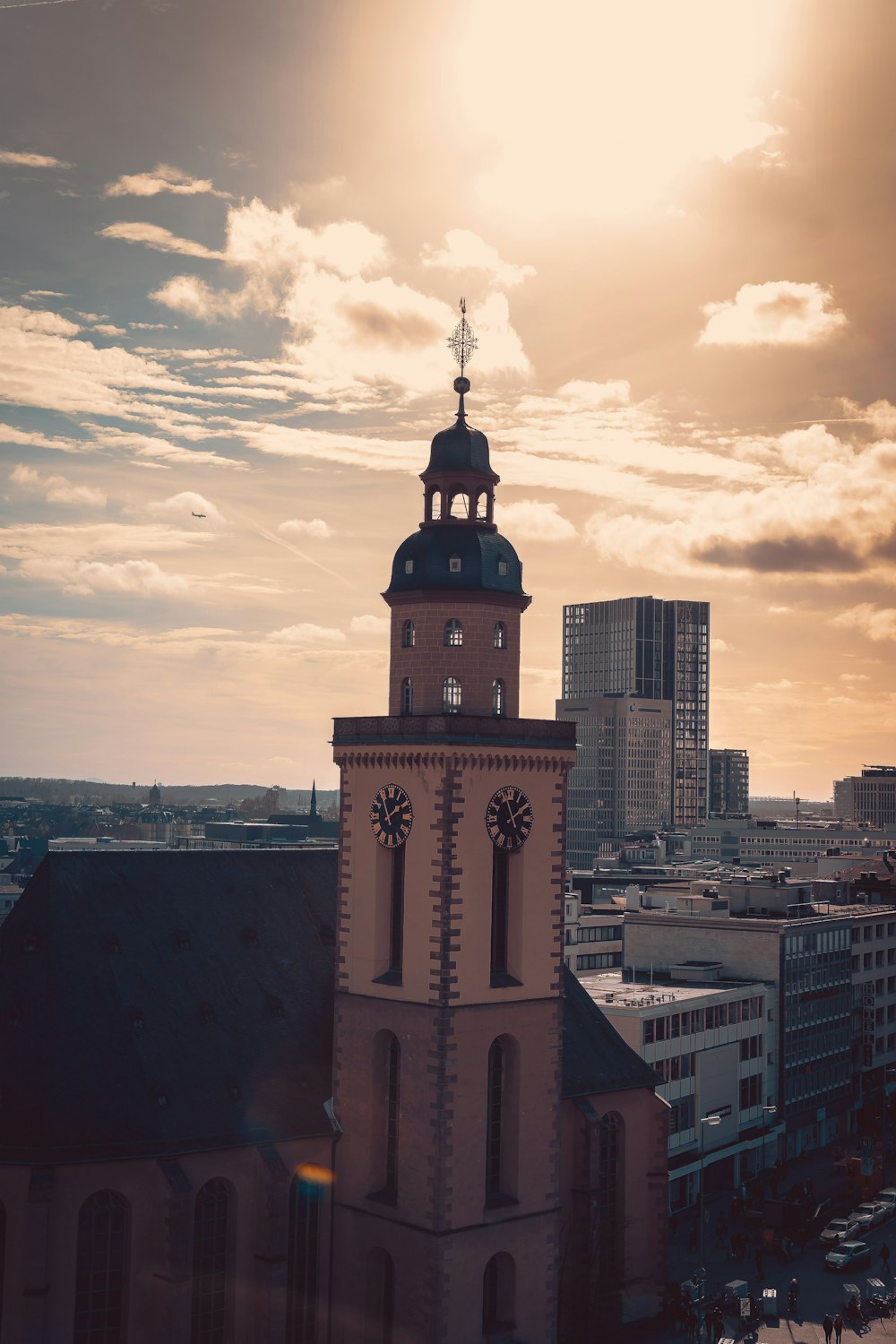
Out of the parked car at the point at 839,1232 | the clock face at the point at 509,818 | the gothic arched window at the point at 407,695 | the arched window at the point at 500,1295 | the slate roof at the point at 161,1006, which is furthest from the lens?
the parked car at the point at 839,1232

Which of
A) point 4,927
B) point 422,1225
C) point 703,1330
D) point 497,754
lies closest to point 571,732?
point 497,754

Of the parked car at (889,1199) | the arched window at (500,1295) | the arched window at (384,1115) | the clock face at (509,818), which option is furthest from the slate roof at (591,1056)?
the parked car at (889,1199)

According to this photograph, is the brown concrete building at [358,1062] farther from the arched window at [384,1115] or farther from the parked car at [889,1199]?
the parked car at [889,1199]

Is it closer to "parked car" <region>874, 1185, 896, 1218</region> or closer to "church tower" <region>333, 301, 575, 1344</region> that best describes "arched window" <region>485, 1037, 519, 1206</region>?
"church tower" <region>333, 301, 575, 1344</region>

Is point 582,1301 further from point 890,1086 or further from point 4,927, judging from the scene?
point 890,1086

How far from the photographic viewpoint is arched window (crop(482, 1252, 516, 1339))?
62.0 meters

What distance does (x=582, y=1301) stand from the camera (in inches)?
2771

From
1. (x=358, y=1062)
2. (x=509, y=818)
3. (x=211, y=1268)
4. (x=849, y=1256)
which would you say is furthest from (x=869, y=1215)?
(x=211, y=1268)

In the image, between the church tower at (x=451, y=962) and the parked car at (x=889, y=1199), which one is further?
the parked car at (x=889, y=1199)

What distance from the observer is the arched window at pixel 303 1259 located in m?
62.4

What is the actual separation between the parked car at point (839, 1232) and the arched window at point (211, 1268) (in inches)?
1797

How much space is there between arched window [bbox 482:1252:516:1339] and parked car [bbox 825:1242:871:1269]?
32.8 m

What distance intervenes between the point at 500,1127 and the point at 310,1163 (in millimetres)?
8268

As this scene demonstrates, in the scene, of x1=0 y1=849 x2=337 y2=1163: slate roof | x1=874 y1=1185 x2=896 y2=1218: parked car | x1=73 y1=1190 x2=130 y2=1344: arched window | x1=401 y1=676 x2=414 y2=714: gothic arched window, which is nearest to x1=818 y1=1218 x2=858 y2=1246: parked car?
x1=874 y1=1185 x2=896 y2=1218: parked car
